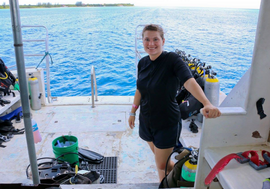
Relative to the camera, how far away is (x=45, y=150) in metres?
3.10

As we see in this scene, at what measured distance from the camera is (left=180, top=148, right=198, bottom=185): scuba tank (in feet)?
5.61

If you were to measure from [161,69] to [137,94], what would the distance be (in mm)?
435

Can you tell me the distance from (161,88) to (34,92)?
3173 millimetres

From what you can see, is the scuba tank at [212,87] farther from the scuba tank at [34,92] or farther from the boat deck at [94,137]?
the scuba tank at [34,92]

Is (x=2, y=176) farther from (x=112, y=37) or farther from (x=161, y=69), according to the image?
(x=112, y=37)

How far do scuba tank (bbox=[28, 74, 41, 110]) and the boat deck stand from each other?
0.43 feet

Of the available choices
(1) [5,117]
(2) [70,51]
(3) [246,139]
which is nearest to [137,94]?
(3) [246,139]

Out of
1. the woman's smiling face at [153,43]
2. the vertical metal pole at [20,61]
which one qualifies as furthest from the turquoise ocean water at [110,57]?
A: the vertical metal pole at [20,61]

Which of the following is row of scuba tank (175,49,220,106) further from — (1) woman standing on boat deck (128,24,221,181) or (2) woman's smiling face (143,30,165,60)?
(2) woman's smiling face (143,30,165,60)

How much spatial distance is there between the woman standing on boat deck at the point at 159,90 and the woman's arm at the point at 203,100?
0.11 meters

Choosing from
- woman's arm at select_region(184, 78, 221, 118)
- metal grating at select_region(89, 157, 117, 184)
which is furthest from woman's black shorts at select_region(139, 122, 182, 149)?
metal grating at select_region(89, 157, 117, 184)

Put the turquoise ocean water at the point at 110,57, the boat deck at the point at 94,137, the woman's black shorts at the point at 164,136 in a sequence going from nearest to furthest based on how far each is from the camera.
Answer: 1. the woman's black shorts at the point at 164,136
2. the boat deck at the point at 94,137
3. the turquoise ocean water at the point at 110,57

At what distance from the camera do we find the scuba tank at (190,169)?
5.61ft

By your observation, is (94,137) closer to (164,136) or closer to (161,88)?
(164,136)
